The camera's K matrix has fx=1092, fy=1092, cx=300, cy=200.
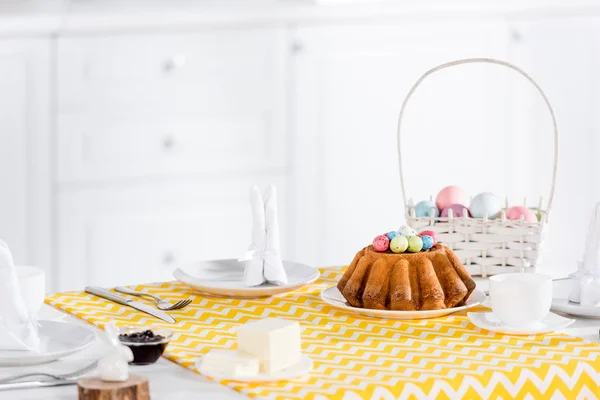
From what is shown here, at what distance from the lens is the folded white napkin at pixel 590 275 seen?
161 cm

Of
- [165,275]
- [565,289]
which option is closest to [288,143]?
[165,275]

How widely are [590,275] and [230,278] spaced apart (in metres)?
0.57

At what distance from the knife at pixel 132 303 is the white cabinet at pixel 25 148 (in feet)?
4.25

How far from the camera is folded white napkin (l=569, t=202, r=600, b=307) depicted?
1.61 metres

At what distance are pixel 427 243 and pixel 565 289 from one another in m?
0.29

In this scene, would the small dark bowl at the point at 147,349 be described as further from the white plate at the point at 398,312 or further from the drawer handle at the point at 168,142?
the drawer handle at the point at 168,142

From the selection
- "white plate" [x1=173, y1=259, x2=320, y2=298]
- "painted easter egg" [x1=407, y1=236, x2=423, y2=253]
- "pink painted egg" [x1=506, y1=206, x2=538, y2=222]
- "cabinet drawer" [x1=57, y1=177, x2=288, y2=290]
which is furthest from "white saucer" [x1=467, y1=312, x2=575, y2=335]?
"cabinet drawer" [x1=57, y1=177, x2=288, y2=290]

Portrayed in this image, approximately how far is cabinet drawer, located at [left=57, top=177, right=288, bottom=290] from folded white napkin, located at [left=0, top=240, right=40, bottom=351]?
1.69 m

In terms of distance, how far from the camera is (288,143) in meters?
3.25

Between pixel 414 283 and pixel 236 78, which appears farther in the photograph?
pixel 236 78

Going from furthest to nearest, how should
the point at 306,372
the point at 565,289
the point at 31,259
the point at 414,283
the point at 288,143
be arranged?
the point at 288,143 < the point at 31,259 < the point at 565,289 < the point at 414,283 < the point at 306,372

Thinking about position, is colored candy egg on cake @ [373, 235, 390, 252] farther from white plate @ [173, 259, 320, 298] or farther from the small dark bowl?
the small dark bowl

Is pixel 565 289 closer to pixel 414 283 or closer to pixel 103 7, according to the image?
pixel 414 283

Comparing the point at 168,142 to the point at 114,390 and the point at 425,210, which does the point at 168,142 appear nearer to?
the point at 425,210
